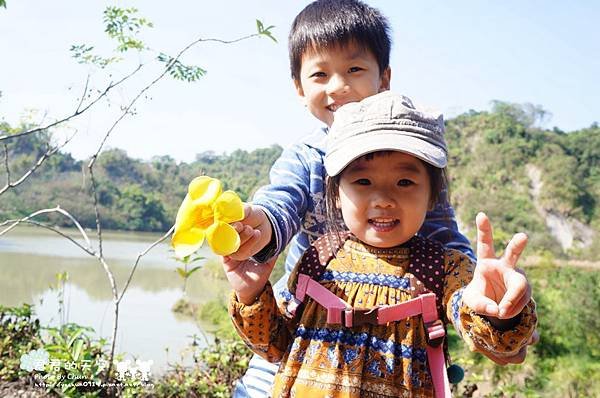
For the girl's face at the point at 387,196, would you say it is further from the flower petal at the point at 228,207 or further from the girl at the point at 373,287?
the flower petal at the point at 228,207

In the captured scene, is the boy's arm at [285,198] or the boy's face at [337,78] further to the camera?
the boy's face at [337,78]

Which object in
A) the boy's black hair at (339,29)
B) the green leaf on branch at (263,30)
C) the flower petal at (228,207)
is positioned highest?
the green leaf on branch at (263,30)

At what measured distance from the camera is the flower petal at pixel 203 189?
0.65 m

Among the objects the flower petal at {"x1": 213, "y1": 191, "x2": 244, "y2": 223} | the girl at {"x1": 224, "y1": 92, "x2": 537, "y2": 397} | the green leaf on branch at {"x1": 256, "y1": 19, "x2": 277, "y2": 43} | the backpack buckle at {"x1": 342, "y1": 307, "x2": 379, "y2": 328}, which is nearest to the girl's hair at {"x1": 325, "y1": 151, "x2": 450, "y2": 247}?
the girl at {"x1": 224, "y1": 92, "x2": 537, "y2": 397}

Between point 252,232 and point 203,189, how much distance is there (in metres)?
0.10

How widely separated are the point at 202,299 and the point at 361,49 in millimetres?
8944

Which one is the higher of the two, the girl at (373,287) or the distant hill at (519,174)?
the distant hill at (519,174)

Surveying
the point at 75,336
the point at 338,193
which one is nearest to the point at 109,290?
the point at 75,336

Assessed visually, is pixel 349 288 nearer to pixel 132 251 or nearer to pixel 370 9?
pixel 370 9

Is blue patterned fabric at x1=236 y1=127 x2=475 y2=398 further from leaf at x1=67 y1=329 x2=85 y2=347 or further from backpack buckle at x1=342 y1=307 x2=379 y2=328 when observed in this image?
leaf at x1=67 y1=329 x2=85 y2=347

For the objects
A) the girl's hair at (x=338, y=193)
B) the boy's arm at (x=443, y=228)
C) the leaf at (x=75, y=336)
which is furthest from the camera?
the leaf at (x=75, y=336)

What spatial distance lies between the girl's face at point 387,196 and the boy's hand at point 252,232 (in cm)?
16

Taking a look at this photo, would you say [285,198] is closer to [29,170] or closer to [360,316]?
[360,316]

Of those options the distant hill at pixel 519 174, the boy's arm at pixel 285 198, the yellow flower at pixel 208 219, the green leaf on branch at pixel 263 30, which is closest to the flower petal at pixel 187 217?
the yellow flower at pixel 208 219
